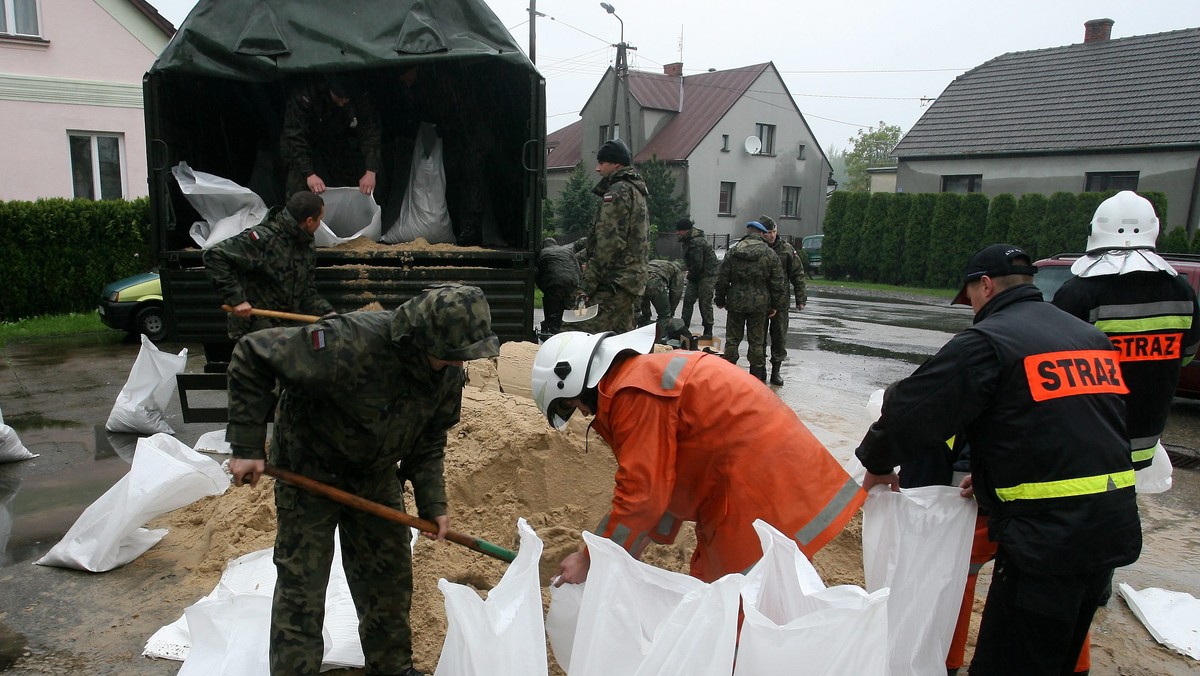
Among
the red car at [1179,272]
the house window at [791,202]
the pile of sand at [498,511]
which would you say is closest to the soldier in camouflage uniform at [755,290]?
the red car at [1179,272]

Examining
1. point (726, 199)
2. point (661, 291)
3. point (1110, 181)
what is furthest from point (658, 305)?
point (726, 199)

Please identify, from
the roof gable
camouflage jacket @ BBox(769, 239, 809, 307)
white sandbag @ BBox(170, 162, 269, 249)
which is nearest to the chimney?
the roof gable

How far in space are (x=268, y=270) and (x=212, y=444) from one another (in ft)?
5.88

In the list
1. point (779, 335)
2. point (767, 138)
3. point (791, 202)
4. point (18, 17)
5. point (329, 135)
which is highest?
point (767, 138)

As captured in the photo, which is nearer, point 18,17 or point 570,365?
point 570,365

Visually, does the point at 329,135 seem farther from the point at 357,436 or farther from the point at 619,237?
the point at 357,436

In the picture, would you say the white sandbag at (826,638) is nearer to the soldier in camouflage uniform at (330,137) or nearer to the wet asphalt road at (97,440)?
the wet asphalt road at (97,440)

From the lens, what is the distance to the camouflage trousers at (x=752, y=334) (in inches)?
339

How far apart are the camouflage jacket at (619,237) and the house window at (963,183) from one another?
2141cm

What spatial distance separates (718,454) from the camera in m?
2.48

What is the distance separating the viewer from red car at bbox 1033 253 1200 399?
24.8ft

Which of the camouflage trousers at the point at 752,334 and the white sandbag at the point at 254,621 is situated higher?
the camouflage trousers at the point at 752,334

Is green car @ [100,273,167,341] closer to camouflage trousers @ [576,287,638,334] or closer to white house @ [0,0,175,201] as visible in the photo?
white house @ [0,0,175,201]

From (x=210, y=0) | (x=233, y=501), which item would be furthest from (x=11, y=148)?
(x=233, y=501)
